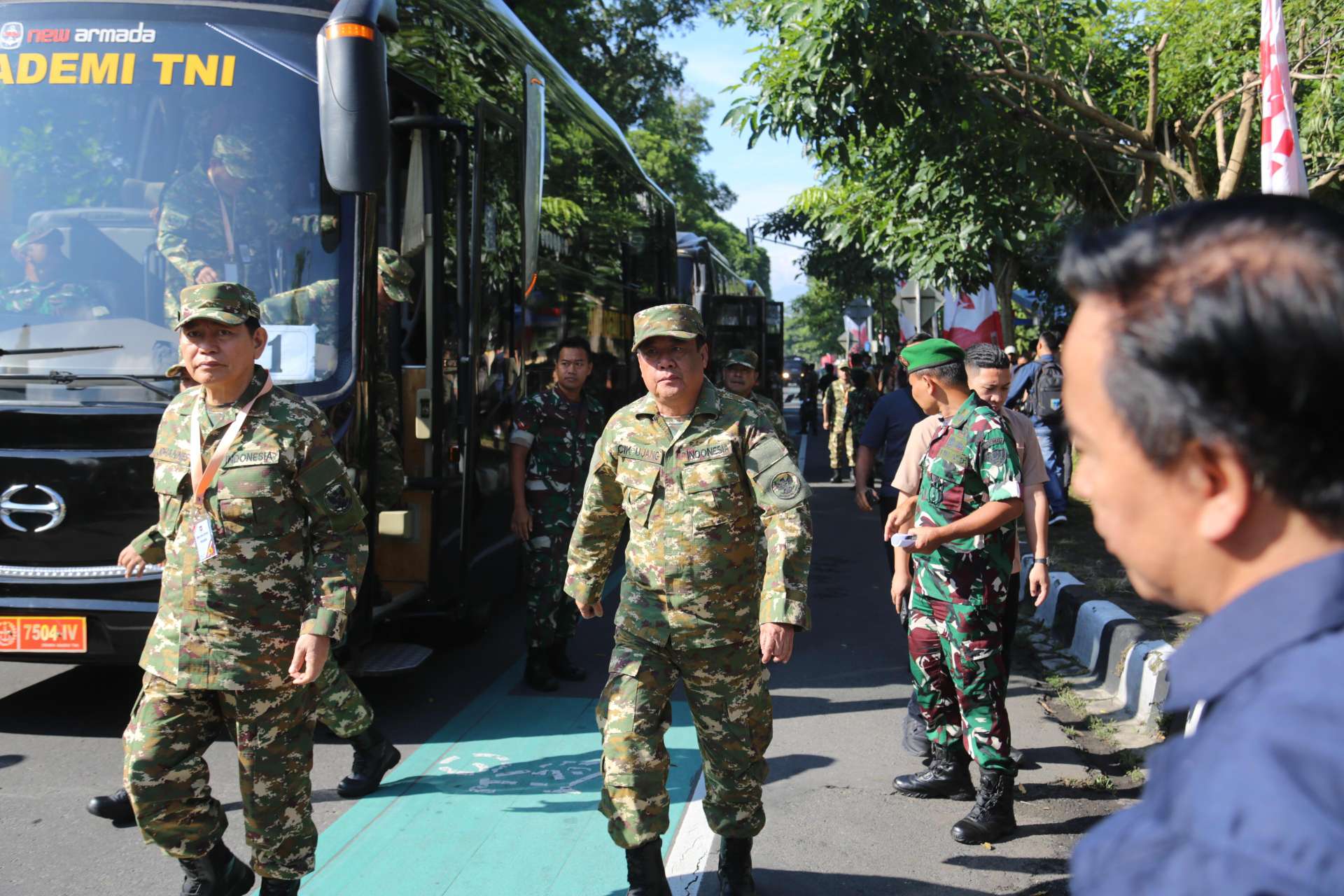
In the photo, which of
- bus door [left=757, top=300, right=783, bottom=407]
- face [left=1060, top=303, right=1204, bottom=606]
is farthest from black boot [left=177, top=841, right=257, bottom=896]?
bus door [left=757, top=300, right=783, bottom=407]

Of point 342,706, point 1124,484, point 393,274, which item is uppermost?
point 393,274

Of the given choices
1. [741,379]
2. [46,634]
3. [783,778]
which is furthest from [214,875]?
[741,379]

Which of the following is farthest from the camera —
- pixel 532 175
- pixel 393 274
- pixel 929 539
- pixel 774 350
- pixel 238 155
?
pixel 774 350

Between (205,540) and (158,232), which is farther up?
(158,232)

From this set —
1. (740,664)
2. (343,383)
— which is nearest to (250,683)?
(740,664)

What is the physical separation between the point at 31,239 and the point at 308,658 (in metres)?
2.99

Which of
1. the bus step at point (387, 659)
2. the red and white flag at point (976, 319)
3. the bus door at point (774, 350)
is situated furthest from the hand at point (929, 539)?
the bus door at point (774, 350)

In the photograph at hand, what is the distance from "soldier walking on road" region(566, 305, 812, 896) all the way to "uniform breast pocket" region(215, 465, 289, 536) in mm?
1044

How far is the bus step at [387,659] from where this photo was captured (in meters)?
5.70

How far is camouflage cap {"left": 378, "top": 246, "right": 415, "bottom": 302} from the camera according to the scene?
585 centimetres

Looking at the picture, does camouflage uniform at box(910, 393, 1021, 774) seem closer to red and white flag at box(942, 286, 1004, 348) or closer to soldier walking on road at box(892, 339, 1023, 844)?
soldier walking on road at box(892, 339, 1023, 844)

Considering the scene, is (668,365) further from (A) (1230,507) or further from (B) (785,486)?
(A) (1230,507)

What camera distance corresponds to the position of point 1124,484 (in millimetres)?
1057

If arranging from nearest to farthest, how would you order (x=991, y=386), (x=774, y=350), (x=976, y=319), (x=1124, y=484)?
(x=1124, y=484) < (x=991, y=386) < (x=976, y=319) < (x=774, y=350)
